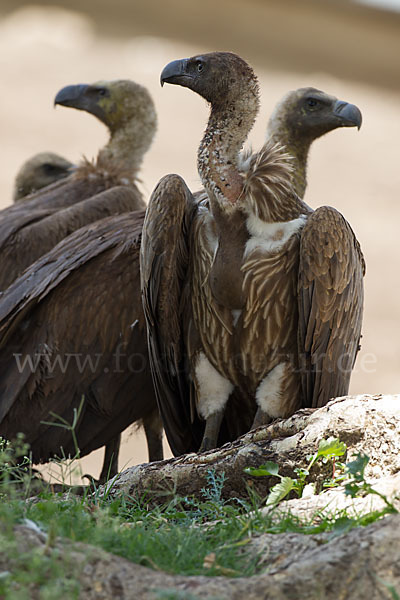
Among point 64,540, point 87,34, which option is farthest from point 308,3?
point 64,540

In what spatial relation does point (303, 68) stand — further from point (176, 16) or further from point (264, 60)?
point (176, 16)

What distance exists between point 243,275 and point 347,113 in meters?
2.30

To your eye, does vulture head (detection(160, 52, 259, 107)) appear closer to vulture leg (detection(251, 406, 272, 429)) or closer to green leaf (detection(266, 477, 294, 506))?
vulture leg (detection(251, 406, 272, 429))

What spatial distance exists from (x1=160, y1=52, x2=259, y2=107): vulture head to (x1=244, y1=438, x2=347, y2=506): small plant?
1808 mm

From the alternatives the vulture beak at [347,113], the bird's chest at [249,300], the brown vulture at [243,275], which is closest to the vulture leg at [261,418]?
the brown vulture at [243,275]

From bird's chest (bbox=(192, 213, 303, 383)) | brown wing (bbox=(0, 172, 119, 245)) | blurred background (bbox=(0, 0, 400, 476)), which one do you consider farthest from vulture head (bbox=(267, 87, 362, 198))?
blurred background (bbox=(0, 0, 400, 476))

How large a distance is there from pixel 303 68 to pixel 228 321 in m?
17.9

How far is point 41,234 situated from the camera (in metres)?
7.04

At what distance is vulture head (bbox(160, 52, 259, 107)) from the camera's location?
4.93 metres

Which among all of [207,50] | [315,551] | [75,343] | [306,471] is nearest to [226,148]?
[75,343]

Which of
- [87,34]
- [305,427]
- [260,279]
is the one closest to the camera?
[305,427]

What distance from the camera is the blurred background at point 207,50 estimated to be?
19781mm

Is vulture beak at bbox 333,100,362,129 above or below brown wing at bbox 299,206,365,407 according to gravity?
above

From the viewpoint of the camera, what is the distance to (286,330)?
496 cm
